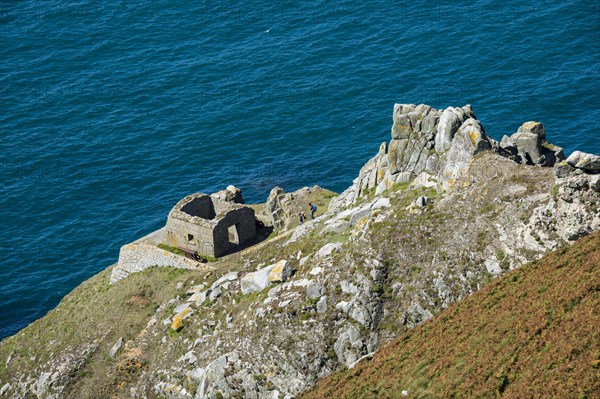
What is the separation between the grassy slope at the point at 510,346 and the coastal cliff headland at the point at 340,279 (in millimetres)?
3158

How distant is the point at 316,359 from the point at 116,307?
2529 centimetres

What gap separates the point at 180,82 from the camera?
15062 centimetres


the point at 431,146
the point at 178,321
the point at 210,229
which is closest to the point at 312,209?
the point at 210,229

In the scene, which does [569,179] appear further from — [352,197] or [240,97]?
[240,97]

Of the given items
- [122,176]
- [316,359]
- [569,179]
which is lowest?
[122,176]

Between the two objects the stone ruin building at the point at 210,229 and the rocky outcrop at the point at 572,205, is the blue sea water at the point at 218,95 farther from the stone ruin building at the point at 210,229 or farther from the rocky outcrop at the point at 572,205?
the rocky outcrop at the point at 572,205

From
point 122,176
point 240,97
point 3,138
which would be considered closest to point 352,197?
point 122,176

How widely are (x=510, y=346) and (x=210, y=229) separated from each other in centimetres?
3963

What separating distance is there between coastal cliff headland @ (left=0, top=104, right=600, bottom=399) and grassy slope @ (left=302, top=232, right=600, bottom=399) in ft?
10.4

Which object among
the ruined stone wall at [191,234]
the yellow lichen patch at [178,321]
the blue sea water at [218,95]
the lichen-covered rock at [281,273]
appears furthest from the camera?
the blue sea water at [218,95]

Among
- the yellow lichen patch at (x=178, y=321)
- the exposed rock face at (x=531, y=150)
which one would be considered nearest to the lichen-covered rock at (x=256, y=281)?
the yellow lichen patch at (x=178, y=321)

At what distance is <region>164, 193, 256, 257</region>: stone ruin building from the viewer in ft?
291

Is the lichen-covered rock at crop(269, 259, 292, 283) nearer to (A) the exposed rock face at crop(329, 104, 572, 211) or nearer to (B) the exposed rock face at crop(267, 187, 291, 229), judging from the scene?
(A) the exposed rock face at crop(329, 104, 572, 211)

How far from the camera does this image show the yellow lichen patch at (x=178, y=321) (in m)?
76.9
